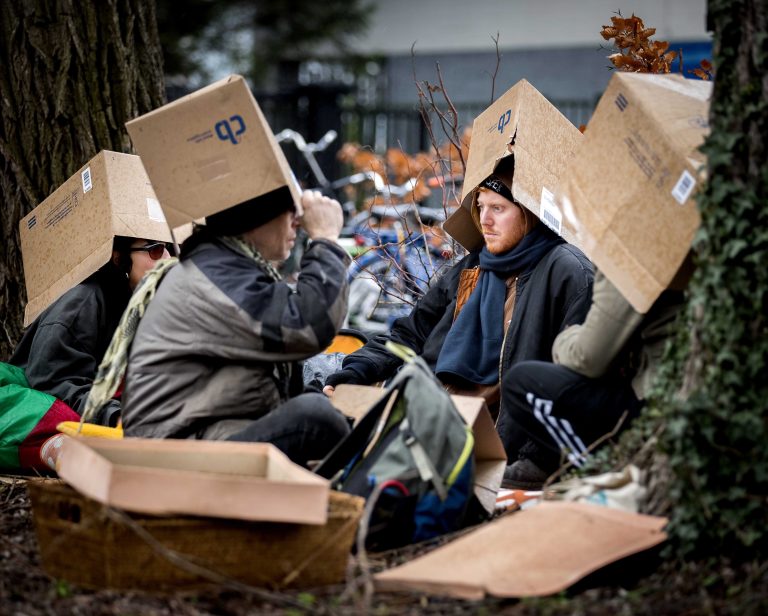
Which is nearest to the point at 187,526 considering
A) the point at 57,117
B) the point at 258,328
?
the point at 258,328

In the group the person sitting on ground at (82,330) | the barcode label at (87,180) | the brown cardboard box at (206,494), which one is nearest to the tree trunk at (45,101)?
the barcode label at (87,180)

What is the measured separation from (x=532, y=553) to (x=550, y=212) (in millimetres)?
1839

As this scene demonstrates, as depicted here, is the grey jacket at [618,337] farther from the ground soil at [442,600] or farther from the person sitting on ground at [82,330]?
the person sitting on ground at [82,330]

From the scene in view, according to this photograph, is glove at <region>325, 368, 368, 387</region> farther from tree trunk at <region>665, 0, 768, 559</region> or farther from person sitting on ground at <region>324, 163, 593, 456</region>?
tree trunk at <region>665, 0, 768, 559</region>

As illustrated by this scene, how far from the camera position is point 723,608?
8.28ft

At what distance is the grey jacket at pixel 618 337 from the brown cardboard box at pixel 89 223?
200cm

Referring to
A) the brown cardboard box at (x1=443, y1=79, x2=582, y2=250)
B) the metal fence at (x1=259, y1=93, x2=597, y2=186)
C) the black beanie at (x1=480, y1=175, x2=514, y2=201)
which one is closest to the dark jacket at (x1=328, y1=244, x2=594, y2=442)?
Answer: the brown cardboard box at (x1=443, y1=79, x2=582, y2=250)

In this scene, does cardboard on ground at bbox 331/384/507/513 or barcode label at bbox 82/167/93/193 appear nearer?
cardboard on ground at bbox 331/384/507/513

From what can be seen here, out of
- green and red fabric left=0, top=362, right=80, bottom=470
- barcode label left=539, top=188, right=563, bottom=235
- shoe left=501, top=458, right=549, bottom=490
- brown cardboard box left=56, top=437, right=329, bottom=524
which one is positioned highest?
barcode label left=539, top=188, right=563, bottom=235

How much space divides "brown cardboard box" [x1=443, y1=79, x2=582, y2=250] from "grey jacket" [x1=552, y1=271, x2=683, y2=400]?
2.59ft

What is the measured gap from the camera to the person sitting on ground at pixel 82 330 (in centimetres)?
426

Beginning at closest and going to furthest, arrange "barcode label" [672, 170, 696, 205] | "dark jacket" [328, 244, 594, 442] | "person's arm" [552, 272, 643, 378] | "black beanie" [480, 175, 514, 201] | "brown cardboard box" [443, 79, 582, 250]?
"barcode label" [672, 170, 696, 205] < "person's arm" [552, 272, 643, 378] < "dark jacket" [328, 244, 594, 442] < "brown cardboard box" [443, 79, 582, 250] < "black beanie" [480, 175, 514, 201]

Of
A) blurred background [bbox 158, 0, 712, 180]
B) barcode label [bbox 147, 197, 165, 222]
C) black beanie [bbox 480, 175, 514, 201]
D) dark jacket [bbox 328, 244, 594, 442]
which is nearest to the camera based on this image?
dark jacket [bbox 328, 244, 594, 442]

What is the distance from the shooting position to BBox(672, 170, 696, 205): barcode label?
298 cm
